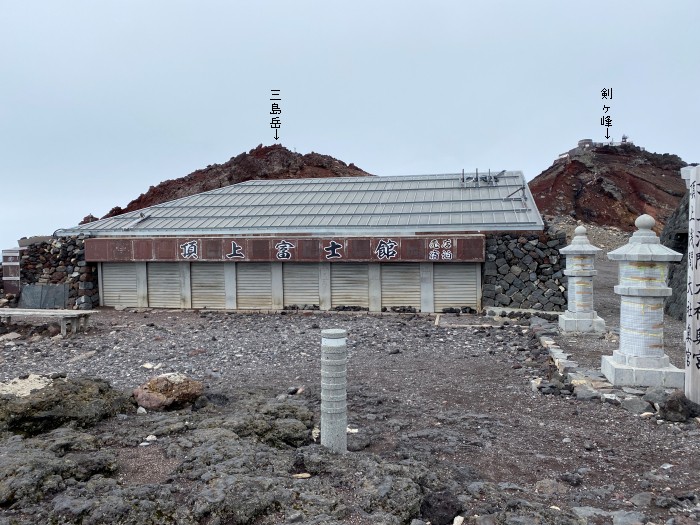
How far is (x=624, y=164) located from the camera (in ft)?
197

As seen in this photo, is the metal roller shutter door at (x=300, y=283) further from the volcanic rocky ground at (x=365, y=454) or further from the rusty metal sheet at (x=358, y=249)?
the volcanic rocky ground at (x=365, y=454)

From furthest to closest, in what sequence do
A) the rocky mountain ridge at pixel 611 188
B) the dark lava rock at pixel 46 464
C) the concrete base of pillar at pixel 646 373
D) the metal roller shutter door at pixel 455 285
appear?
the rocky mountain ridge at pixel 611 188 < the metal roller shutter door at pixel 455 285 < the concrete base of pillar at pixel 646 373 < the dark lava rock at pixel 46 464

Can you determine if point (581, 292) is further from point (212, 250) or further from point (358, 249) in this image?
point (212, 250)

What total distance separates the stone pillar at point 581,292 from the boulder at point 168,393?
29.4ft

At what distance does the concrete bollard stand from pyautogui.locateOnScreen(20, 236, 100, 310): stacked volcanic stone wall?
16814 millimetres

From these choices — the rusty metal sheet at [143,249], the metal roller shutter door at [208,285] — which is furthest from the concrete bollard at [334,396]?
the rusty metal sheet at [143,249]

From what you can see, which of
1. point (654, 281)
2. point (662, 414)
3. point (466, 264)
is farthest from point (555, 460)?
point (466, 264)

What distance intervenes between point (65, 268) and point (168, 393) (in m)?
15.5

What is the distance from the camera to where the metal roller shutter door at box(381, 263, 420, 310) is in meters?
17.3

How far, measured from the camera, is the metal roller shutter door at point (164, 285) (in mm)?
19156

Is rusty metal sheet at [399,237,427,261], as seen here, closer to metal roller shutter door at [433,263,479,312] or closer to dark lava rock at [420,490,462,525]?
metal roller shutter door at [433,263,479,312]

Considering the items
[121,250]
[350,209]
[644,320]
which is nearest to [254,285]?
[350,209]

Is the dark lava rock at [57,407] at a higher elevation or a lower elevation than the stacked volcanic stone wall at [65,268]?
lower

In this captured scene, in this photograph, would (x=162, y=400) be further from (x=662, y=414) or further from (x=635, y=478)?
(x=662, y=414)
